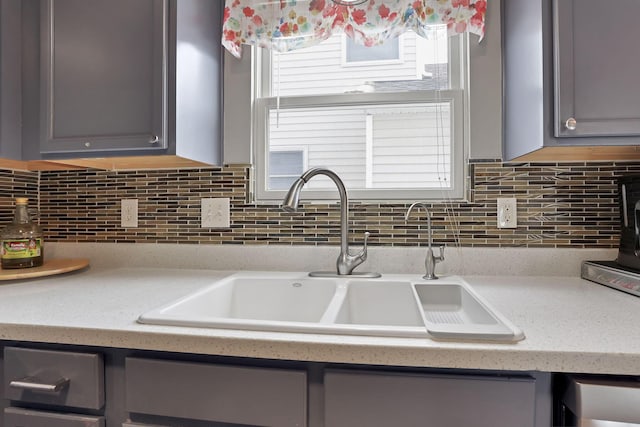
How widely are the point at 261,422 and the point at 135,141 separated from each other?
937 mm

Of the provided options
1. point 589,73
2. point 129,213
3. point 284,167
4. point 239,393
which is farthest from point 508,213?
point 129,213

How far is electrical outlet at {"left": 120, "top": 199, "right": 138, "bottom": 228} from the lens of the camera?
57.3 inches

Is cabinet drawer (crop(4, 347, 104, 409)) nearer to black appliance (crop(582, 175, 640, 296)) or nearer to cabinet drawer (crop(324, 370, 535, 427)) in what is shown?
cabinet drawer (crop(324, 370, 535, 427))

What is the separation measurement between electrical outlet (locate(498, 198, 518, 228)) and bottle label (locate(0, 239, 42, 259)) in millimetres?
1762

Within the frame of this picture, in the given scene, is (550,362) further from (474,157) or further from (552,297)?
(474,157)

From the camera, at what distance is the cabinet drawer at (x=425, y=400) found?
61 centimetres

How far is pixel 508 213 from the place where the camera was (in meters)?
1.25

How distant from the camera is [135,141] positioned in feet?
3.69

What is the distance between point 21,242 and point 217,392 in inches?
43.1

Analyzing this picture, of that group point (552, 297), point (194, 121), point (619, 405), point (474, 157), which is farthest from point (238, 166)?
point (619, 405)

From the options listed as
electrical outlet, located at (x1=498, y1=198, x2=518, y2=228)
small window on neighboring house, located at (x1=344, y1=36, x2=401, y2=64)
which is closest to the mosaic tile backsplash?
electrical outlet, located at (x1=498, y1=198, x2=518, y2=228)

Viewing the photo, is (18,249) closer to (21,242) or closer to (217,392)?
(21,242)

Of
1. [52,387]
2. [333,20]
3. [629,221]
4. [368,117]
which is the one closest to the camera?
[52,387]

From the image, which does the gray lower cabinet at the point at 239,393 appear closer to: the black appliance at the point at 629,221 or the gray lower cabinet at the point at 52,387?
the gray lower cabinet at the point at 52,387
